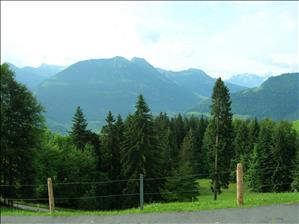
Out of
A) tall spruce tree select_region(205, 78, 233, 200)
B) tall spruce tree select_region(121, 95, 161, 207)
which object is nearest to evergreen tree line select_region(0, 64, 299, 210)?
tall spruce tree select_region(121, 95, 161, 207)

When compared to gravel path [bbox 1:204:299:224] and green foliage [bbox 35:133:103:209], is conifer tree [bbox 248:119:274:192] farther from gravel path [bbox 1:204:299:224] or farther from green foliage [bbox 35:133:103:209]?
gravel path [bbox 1:204:299:224]

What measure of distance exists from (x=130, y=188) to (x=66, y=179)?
15149 mm

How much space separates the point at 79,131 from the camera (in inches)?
3051

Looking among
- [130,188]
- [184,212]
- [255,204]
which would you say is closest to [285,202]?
[255,204]

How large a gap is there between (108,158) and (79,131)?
7996 mm

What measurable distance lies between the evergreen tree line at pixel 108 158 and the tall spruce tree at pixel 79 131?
173 mm

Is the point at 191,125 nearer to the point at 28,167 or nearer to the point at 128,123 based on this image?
the point at 128,123

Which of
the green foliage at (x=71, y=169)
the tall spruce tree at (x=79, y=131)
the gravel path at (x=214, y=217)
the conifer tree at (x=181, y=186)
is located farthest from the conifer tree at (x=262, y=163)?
the gravel path at (x=214, y=217)

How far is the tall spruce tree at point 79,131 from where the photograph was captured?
75.2 metres

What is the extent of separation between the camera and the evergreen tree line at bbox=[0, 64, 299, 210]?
43.2m

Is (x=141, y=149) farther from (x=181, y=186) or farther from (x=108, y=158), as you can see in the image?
(x=181, y=186)

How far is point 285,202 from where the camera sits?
17297 millimetres

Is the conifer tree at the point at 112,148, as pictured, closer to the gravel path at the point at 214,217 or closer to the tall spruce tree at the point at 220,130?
the tall spruce tree at the point at 220,130

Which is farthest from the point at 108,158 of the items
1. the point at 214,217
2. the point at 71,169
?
the point at 214,217
